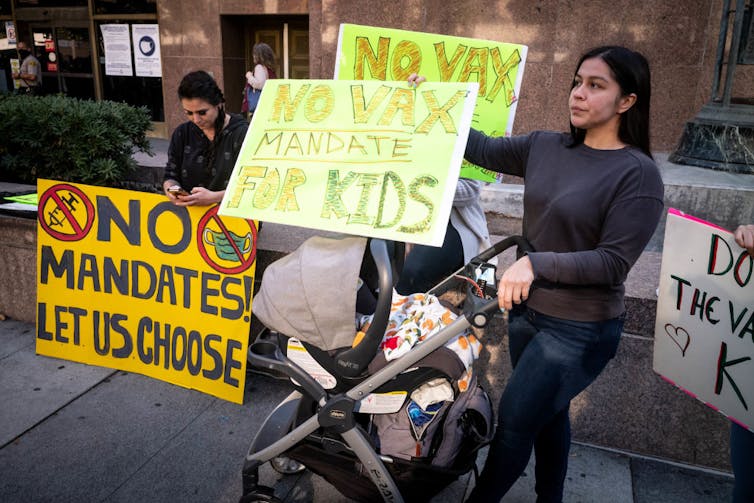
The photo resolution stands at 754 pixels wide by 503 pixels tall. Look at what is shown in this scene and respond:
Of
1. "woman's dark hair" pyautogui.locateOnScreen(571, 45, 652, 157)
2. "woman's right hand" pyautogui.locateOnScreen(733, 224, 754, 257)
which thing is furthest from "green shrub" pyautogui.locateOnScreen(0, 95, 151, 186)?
"woman's right hand" pyautogui.locateOnScreen(733, 224, 754, 257)

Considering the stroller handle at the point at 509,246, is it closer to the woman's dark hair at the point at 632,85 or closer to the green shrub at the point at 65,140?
the woman's dark hair at the point at 632,85

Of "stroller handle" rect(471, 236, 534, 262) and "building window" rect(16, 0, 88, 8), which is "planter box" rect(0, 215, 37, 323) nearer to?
"stroller handle" rect(471, 236, 534, 262)

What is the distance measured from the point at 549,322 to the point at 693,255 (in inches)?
23.0

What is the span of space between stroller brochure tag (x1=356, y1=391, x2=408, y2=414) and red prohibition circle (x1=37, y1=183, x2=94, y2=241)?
2.38 metres

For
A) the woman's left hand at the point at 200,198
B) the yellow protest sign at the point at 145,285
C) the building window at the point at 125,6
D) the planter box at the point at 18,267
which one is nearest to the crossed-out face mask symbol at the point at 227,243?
the yellow protest sign at the point at 145,285

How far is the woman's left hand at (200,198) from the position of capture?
10.7 ft

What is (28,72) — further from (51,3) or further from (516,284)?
(516,284)

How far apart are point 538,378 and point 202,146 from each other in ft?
Result: 8.19

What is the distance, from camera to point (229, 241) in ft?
10.8

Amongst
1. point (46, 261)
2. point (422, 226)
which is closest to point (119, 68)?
point (46, 261)

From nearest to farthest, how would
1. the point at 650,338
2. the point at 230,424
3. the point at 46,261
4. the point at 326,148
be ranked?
the point at 326,148, the point at 650,338, the point at 230,424, the point at 46,261

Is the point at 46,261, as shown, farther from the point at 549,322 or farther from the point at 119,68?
the point at 119,68

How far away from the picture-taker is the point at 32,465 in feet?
9.21

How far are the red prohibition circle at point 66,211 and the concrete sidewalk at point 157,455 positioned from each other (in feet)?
2.91
